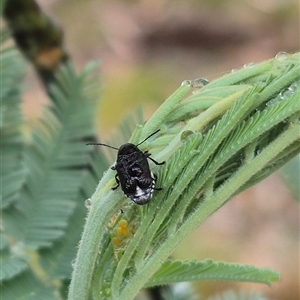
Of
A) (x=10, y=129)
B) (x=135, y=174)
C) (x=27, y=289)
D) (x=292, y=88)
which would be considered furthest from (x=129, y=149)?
(x=10, y=129)

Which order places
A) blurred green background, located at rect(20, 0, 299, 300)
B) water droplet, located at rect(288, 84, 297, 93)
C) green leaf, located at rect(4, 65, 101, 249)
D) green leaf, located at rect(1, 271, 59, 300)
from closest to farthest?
water droplet, located at rect(288, 84, 297, 93)
green leaf, located at rect(1, 271, 59, 300)
green leaf, located at rect(4, 65, 101, 249)
blurred green background, located at rect(20, 0, 299, 300)

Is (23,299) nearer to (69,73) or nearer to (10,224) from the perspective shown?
(10,224)

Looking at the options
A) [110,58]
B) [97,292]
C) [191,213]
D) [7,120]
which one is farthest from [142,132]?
[110,58]

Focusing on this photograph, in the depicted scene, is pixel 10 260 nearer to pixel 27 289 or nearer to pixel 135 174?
pixel 27 289

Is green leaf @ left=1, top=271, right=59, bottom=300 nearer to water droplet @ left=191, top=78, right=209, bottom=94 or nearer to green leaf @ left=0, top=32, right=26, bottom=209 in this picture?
green leaf @ left=0, top=32, right=26, bottom=209

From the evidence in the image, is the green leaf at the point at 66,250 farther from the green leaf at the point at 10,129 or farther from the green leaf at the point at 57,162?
the green leaf at the point at 10,129

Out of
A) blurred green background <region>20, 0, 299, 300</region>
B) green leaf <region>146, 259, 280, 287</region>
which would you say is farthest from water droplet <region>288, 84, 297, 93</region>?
blurred green background <region>20, 0, 299, 300</region>
